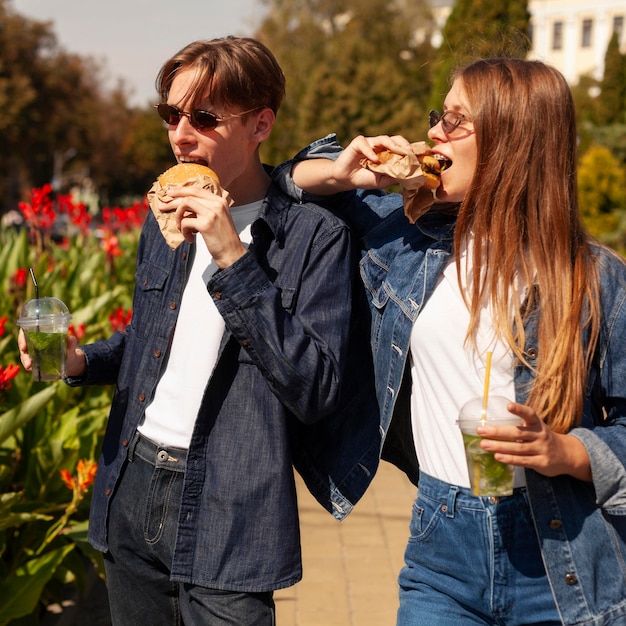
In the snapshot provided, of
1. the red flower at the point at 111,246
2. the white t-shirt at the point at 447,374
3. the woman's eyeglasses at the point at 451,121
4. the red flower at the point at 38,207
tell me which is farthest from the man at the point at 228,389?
the red flower at the point at 111,246

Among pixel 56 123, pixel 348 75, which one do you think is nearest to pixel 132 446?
pixel 348 75

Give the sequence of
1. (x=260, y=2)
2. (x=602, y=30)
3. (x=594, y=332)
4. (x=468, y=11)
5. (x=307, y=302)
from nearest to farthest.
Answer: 1. (x=594, y=332)
2. (x=307, y=302)
3. (x=468, y=11)
4. (x=260, y=2)
5. (x=602, y=30)

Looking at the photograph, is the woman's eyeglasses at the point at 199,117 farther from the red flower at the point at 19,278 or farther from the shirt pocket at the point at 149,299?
the red flower at the point at 19,278

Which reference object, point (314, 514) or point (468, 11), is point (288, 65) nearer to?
point (468, 11)

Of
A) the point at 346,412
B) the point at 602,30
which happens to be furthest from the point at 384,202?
the point at 602,30

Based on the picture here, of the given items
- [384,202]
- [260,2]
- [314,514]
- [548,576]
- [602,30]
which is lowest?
[314,514]

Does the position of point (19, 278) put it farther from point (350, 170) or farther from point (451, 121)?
point (451, 121)

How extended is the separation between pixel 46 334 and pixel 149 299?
263mm

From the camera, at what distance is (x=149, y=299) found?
93.6 inches

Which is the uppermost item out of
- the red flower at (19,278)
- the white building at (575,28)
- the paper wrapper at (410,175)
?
the white building at (575,28)

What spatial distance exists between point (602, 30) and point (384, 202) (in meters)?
79.4

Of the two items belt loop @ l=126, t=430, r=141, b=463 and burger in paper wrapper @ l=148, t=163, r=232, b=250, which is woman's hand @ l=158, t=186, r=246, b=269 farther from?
belt loop @ l=126, t=430, r=141, b=463

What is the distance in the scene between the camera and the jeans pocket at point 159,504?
85.4 inches

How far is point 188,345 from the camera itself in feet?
7.30
